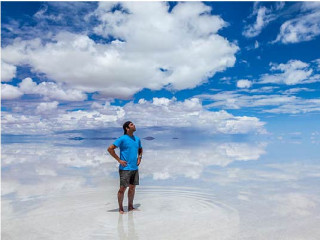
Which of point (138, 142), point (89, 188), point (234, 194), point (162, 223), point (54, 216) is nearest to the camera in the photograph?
point (162, 223)

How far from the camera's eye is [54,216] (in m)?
7.61

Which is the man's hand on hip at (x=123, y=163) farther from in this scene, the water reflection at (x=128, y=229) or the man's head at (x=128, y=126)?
the water reflection at (x=128, y=229)

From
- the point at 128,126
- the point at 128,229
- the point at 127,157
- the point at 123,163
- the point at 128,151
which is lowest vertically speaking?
the point at 128,229

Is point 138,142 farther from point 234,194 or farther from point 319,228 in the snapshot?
point 319,228

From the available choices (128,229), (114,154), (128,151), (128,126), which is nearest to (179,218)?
(128,229)

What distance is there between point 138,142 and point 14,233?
3.70m

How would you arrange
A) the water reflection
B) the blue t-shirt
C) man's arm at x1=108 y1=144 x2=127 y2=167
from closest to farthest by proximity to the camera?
1. the water reflection
2. man's arm at x1=108 y1=144 x2=127 y2=167
3. the blue t-shirt

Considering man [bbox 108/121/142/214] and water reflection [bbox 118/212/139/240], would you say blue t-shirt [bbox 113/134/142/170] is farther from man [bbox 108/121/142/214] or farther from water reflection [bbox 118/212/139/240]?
water reflection [bbox 118/212/139/240]

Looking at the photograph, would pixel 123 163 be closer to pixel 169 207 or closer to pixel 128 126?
pixel 128 126

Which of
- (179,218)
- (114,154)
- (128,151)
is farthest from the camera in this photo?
(128,151)

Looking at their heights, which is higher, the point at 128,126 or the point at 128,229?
the point at 128,126

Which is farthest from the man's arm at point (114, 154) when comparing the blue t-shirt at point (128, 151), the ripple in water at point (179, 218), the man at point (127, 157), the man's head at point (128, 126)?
the ripple in water at point (179, 218)

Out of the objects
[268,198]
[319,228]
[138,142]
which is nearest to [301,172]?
[268,198]

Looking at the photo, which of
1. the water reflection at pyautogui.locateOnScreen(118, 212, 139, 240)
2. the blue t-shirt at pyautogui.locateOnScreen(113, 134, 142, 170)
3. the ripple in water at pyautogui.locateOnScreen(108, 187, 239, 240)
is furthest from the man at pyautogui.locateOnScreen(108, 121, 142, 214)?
the ripple in water at pyautogui.locateOnScreen(108, 187, 239, 240)
